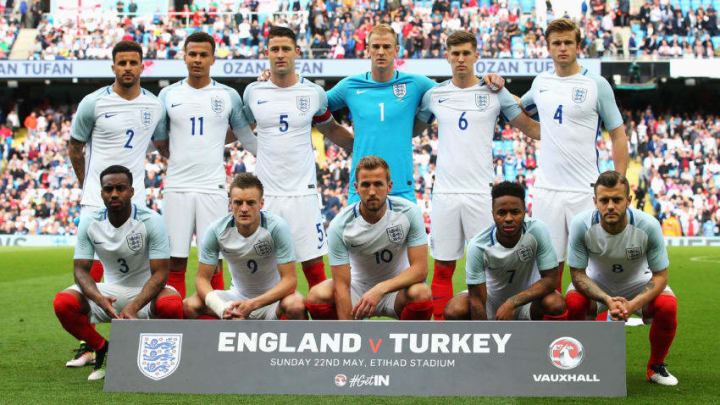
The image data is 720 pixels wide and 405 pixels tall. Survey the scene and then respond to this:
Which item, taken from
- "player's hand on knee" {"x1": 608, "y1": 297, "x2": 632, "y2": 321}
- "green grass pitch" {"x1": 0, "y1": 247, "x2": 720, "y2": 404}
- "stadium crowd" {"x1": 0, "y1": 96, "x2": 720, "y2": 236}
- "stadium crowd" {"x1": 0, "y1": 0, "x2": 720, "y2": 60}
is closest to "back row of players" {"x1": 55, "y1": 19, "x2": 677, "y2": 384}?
"player's hand on knee" {"x1": 608, "y1": 297, "x2": 632, "y2": 321}

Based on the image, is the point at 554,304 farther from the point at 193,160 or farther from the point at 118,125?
the point at 118,125

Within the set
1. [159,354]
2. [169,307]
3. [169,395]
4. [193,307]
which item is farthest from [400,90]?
[169,395]

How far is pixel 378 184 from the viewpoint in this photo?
199 inches

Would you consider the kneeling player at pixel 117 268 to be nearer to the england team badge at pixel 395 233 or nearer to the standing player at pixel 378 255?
the standing player at pixel 378 255

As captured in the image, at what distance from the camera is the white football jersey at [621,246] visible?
4.98 metres

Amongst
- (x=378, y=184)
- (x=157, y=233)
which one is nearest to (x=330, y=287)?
(x=378, y=184)

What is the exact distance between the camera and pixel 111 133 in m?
5.98

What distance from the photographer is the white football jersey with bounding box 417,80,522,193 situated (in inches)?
238

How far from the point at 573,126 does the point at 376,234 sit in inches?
66.2

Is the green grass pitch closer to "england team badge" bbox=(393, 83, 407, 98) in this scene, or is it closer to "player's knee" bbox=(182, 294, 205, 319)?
"player's knee" bbox=(182, 294, 205, 319)

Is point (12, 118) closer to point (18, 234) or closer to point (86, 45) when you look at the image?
point (86, 45)

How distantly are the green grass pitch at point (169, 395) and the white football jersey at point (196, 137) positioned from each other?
5.01 ft

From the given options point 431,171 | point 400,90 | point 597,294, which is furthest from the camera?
point 431,171

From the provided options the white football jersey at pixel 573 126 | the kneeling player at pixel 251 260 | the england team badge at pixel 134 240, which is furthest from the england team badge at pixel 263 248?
the white football jersey at pixel 573 126
